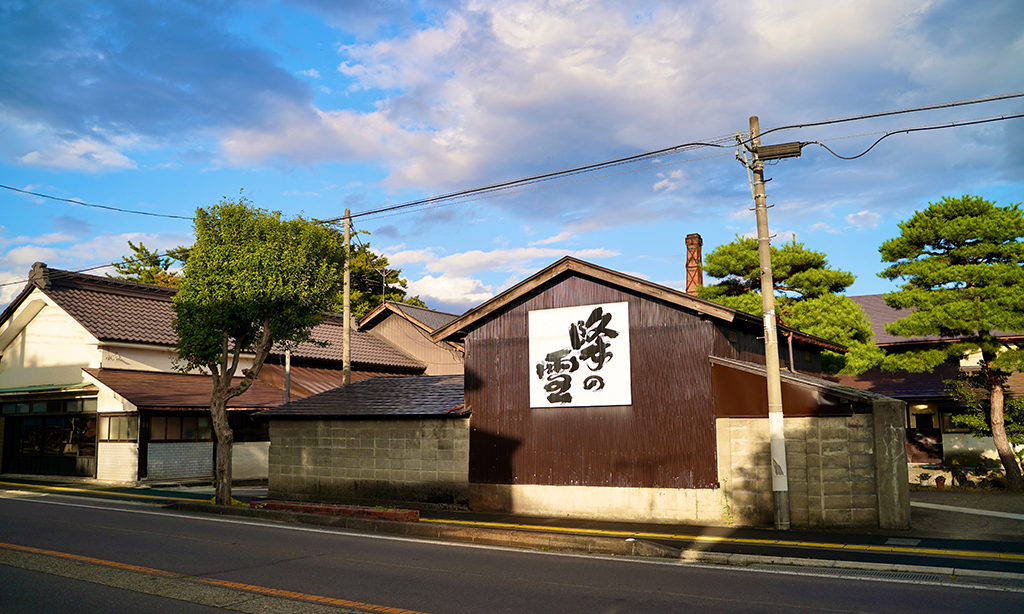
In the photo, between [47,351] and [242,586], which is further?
[47,351]

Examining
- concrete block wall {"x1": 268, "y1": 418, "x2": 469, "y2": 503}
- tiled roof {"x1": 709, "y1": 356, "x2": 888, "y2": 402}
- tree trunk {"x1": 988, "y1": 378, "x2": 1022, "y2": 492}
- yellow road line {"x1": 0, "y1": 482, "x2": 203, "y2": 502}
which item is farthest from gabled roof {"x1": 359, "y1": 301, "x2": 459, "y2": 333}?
tree trunk {"x1": 988, "y1": 378, "x2": 1022, "y2": 492}

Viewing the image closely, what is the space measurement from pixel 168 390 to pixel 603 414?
19.4m

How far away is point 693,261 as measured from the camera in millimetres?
35156

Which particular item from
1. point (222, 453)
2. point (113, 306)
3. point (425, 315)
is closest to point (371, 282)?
point (425, 315)

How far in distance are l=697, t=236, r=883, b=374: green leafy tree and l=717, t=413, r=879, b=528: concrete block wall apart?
36.1 feet

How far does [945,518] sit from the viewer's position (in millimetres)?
15359

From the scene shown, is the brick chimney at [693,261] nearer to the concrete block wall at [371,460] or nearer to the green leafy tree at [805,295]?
the green leafy tree at [805,295]

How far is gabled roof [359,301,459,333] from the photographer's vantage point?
134 ft

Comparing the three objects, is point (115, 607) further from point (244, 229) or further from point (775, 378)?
point (244, 229)

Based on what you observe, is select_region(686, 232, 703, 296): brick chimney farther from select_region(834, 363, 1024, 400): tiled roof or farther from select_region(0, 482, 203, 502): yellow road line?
select_region(0, 482, 203, 502): yellow road line

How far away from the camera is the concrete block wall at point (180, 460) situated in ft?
86.4

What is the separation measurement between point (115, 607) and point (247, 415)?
73.5 ft

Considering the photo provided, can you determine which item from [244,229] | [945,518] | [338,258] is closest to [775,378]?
[945,518]

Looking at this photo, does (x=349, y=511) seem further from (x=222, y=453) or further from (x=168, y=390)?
(x=168, y=390)
